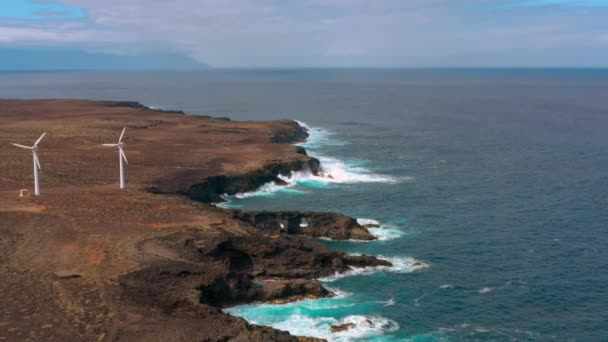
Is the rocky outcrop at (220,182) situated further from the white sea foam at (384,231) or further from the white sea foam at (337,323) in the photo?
the white sea foam at (337,323)

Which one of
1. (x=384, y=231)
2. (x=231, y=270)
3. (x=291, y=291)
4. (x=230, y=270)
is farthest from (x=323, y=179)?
(x=291, y=291)

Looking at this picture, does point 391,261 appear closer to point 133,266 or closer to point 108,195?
point 133,266

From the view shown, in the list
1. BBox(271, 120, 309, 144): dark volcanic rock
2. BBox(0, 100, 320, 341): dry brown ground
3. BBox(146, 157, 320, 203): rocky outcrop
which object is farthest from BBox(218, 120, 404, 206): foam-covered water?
BBox(271, 120, 309, 144): dark volcanic rock

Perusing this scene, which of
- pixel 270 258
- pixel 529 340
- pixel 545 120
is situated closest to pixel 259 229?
pixel 270 258

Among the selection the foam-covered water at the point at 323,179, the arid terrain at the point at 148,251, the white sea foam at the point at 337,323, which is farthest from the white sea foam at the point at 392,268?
the foam-covered water at the point at 323,179

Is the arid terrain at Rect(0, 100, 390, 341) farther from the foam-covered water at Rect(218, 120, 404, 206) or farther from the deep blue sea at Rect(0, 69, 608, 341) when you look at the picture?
the deep blue sea at Rect(0, 69, 608, 341)

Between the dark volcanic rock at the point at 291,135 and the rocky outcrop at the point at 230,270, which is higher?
the dark volcanic rock at the point at 291,135
